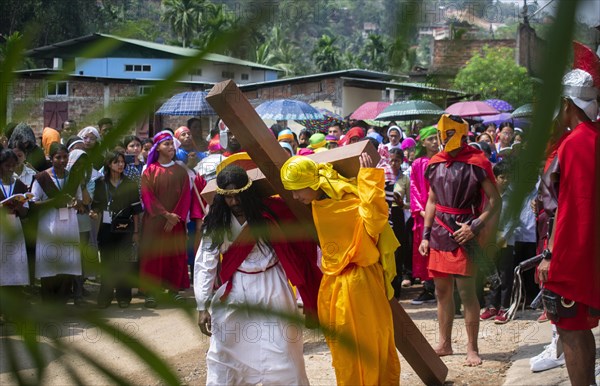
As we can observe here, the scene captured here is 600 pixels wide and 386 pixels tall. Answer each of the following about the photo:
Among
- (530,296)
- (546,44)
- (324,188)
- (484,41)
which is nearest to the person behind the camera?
(546,44)

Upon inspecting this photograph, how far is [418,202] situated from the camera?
24.3ft

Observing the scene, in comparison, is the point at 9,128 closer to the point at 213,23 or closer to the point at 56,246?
the point at 56,246

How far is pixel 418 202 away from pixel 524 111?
7.05 m

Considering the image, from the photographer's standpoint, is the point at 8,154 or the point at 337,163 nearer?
the point at 8,154

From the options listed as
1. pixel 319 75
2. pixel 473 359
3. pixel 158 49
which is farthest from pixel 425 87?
pixel 473 359

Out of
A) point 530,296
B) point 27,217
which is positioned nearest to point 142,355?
point 27,217

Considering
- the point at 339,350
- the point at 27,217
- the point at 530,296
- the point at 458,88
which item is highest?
the point at 458,88

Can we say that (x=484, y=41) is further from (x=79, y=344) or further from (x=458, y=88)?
(x=79, y=344)

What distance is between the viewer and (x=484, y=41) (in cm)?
49

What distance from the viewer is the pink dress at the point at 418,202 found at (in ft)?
23.3

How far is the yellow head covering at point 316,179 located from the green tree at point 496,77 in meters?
2.90

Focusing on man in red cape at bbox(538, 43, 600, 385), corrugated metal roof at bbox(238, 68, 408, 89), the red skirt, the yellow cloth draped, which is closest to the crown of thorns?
man in red cape at bbox(538, 43, 600, 385)

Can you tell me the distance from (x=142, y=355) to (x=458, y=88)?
272 millimetres

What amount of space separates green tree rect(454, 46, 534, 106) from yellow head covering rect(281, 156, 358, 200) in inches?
114
